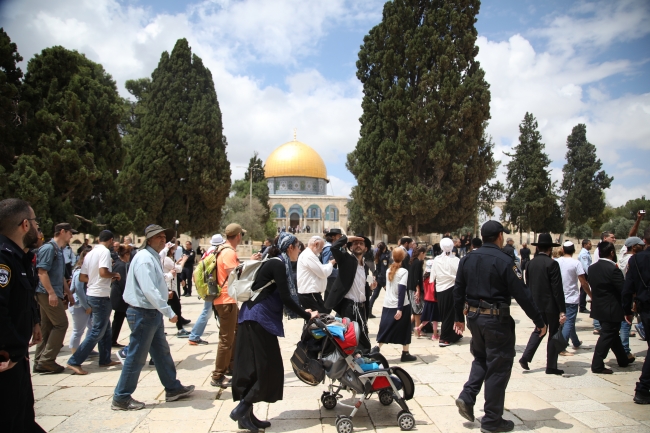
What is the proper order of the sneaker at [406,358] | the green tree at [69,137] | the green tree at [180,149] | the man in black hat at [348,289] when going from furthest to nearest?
the green tree at [180,149]
the green tree at [69,137]
the sneaker at [406,358]
the man in black hat at [348,289]

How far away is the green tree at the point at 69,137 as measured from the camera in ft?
51.4

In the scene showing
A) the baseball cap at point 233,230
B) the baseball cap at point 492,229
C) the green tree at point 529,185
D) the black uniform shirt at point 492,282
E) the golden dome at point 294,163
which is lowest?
the black uniform shirt at point 492,282

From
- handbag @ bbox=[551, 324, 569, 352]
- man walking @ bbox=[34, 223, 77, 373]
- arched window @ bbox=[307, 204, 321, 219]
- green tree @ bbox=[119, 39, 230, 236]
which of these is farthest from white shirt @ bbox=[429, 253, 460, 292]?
arched window @ bbox=[307, 204, 321, 219]

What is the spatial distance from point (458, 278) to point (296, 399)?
2061 millimetres

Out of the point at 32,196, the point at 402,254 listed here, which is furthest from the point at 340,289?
the point at 32,196

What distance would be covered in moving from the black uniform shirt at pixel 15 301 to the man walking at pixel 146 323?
1536mm

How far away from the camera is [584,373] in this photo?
569 cm

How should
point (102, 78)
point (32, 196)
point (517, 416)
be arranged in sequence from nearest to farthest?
point (517, 416) → point (32, 196) → point (102, 78)

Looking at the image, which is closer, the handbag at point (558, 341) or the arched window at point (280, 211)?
the handbag at point (558, 341)

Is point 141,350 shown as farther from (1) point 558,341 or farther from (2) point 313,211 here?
(2) point 313,211

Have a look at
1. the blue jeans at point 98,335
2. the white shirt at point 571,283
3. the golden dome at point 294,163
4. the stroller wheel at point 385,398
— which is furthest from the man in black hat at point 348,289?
the golden dome at point 294,163

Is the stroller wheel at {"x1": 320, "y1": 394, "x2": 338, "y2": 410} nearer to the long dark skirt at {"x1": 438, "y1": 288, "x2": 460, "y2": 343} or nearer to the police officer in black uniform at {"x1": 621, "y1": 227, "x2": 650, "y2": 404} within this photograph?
the police officer in black uniform at {"x1": 621, "y1": 227, "x2": 650, "y2": 404}

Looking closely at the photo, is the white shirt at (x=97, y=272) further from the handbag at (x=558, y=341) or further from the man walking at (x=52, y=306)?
the handbag at (x=558, y=341)

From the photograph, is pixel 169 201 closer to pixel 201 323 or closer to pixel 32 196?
pixel 32 196
